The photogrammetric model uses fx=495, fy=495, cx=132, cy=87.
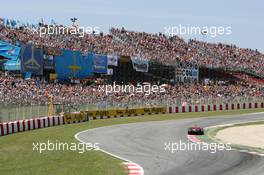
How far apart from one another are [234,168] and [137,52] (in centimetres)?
4301

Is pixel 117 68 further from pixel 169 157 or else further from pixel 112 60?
pixel 169 157

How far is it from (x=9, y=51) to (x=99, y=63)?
435 inches

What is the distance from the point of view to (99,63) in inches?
2025

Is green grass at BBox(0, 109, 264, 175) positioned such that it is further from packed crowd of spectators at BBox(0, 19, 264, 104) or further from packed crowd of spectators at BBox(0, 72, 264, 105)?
packed crowd of spectators at BBox(0, 72, 264, 105)

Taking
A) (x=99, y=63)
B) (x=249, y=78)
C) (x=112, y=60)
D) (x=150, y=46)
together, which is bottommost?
(x=249, y=78)

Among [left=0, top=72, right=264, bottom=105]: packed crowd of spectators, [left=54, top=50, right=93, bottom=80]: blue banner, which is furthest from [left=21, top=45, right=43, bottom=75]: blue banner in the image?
[left=54, top=50, right=93, bottom=80]: blue banner

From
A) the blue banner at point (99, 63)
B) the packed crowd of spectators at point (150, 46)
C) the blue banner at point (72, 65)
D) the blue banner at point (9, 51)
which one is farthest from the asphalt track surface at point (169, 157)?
the blue banner at point (99, 63)

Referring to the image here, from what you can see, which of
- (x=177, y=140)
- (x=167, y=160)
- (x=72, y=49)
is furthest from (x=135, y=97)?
(x=167, y=160)

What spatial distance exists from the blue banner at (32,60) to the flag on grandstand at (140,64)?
1339 cm

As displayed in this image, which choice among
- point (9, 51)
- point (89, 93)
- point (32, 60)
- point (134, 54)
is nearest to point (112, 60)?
point (134, 54)

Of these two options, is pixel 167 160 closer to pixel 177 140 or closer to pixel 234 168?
pixel 234 168

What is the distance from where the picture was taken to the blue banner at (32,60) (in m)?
43.1

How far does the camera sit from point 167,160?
1675 centimetres

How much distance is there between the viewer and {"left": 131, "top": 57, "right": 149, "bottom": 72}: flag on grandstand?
5569 centimetres
